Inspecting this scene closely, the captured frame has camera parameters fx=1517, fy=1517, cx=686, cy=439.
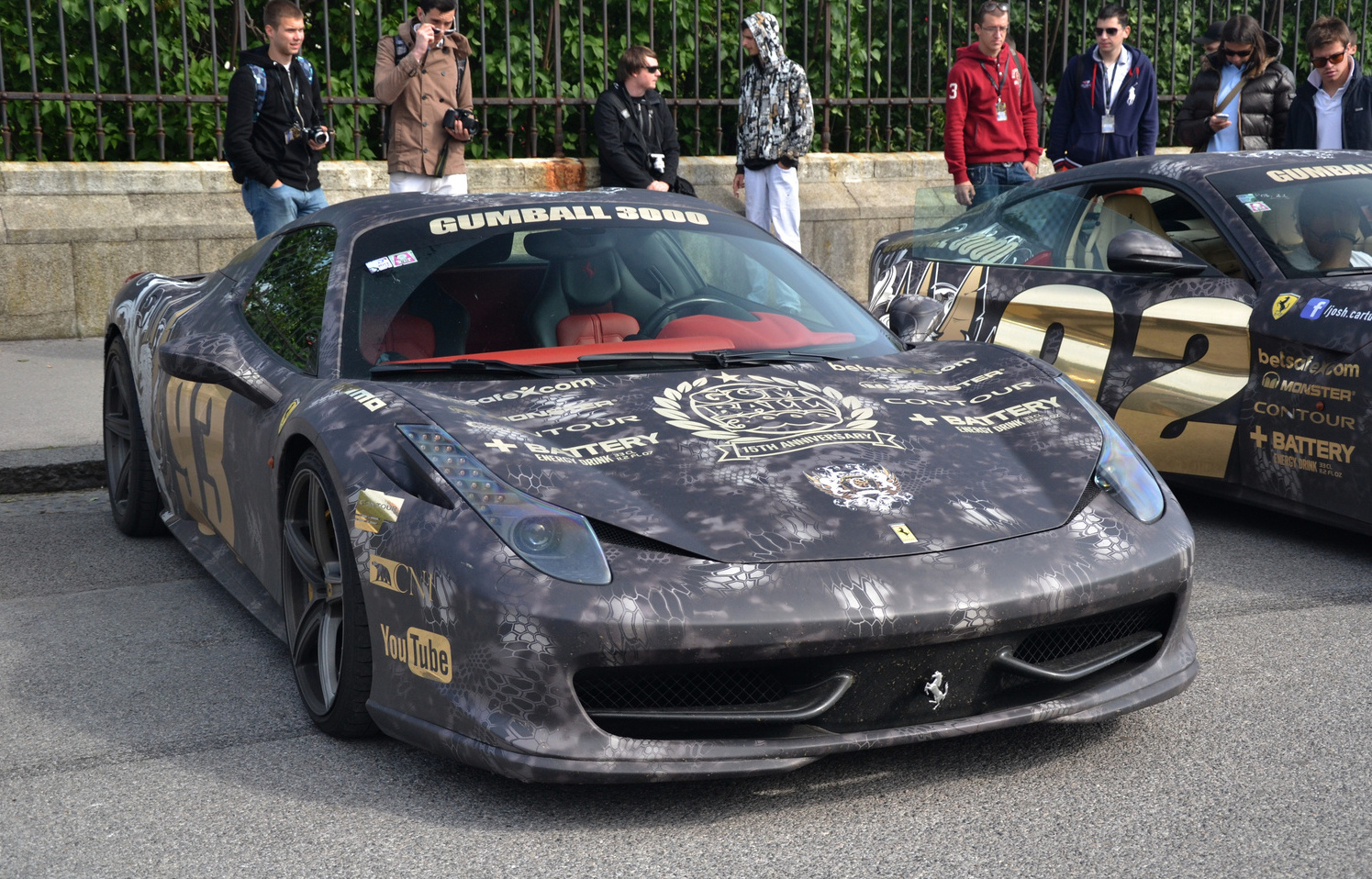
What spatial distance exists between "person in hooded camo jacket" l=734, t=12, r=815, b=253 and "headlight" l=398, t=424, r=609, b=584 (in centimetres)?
707

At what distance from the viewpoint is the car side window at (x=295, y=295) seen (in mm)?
3955

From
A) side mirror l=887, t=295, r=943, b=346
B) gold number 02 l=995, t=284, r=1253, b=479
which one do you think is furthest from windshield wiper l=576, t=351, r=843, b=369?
gold number 02 l=995, t=284, r=1253, b=479

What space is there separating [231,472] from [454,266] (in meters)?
0.83

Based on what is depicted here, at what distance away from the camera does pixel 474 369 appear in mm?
3734

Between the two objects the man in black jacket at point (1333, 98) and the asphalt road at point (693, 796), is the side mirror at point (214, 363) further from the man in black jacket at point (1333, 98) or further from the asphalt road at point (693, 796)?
the man in black jacket at point (1333, 98)

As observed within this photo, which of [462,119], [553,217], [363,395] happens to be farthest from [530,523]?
[462,119]

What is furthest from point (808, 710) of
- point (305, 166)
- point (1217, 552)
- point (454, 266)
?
point (305, 166)

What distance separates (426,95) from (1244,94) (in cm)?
492

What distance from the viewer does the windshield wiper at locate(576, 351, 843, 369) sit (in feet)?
12.6

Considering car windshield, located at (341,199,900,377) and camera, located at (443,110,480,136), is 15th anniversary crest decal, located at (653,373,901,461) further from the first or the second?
camera, located at (443,110,480,136)

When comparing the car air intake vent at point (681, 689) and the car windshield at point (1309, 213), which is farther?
the car windshield at point (1309, 213)

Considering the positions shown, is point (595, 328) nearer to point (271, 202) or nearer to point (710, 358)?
point (710, 358)

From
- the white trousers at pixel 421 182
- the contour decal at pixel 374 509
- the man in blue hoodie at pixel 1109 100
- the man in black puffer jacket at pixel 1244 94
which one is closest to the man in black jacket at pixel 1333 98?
the man in black puffer jacket at pixel 1244 94

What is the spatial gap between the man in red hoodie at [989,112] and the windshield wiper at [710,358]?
5.77m
